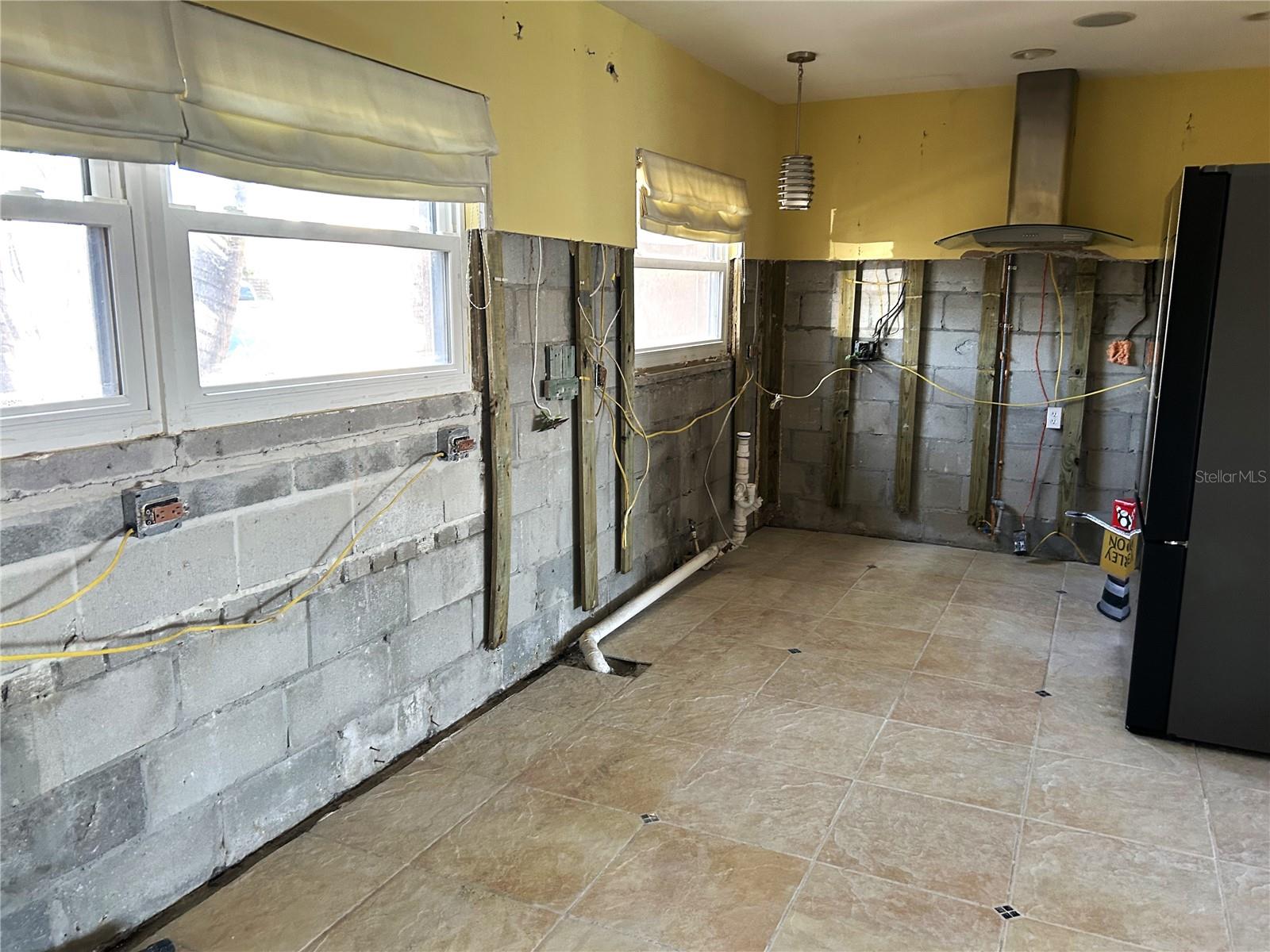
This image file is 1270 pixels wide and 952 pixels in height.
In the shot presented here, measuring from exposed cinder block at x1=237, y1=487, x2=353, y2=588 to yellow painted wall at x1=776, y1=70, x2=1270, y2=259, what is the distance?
426 centimetres

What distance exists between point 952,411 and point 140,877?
200 inches

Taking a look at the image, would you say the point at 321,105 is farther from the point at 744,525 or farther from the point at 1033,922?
the point at 744,525

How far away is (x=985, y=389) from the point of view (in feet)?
18.7

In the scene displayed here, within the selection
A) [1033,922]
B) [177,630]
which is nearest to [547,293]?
[177,630]

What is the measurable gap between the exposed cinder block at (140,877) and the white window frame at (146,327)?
40.8 inches

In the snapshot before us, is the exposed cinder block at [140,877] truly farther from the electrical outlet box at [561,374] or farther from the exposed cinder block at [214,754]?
the electrical outlet box at [561,374]

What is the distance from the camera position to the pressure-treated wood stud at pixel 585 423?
394cm

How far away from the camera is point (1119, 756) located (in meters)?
3.22

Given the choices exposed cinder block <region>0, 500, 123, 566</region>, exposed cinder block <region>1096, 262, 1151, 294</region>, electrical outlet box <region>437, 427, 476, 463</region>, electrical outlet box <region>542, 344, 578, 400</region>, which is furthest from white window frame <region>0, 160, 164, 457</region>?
exposed cinder block <region>1096, 262, 1151, 294</region>

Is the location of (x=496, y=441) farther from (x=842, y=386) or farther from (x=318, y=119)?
(x=842, y=386)

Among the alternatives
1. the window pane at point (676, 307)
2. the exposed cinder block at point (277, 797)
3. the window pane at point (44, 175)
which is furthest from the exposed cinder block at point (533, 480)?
the window pane at point (44, 175)

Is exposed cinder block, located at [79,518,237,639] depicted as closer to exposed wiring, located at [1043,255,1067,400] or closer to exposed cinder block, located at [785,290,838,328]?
exposed cinder block, located at [785,290,838,328]

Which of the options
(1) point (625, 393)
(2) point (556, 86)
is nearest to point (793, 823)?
(1) point (625, 393)

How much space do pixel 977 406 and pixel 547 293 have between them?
10.7 feet
